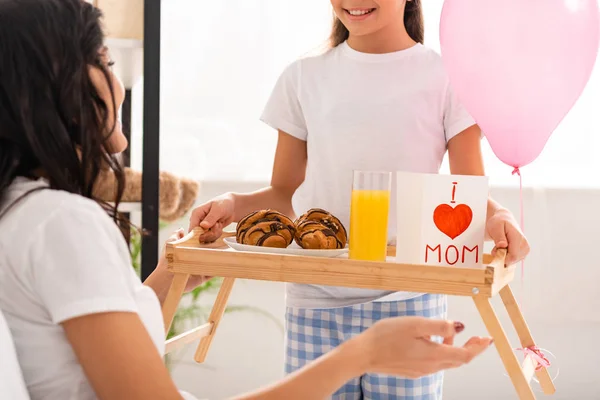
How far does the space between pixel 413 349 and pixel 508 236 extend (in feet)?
1.55

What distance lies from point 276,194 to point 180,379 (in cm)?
153

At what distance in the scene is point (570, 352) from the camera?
279 cm

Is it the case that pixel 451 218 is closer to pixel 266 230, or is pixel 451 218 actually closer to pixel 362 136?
pixel 266 230

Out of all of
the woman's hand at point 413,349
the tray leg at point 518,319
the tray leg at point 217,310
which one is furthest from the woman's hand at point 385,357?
the tray leg at point 217,310

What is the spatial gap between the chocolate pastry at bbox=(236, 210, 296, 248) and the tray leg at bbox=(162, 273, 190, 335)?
0.11 m

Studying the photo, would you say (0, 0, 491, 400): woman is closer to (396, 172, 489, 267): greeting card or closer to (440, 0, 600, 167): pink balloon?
(396, 172, 489, 267): greeting card

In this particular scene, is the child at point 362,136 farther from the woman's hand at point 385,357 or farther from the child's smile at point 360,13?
the woman's hand at point 385,357

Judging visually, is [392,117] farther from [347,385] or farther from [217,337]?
[217,337]

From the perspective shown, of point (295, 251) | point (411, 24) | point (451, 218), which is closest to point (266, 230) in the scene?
point (295, 251)

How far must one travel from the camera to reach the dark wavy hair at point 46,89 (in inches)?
31.6

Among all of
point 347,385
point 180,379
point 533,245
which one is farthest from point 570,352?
point 347,385

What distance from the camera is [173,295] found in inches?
46.8

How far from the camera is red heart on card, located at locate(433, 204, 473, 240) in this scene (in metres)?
1.12

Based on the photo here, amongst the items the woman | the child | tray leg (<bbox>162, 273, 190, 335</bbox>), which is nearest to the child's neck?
the child
